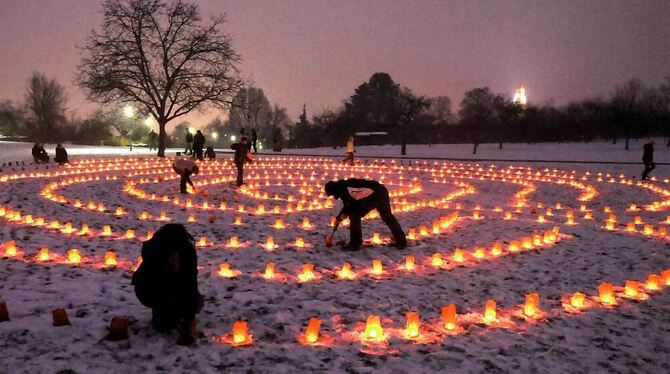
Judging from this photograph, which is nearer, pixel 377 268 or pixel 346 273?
pixel 346 273

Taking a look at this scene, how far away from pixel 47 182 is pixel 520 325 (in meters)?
18.3

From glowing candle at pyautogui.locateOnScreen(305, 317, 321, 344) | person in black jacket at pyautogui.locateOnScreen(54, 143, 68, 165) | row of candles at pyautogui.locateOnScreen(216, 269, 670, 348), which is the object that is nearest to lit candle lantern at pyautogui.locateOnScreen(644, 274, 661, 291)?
row of candles at pyautogui.locateOnScreen(216, 269, 670, 348)

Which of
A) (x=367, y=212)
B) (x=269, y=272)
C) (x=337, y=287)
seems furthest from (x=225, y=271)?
(x=367, y=212)

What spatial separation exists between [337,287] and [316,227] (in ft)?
15.7

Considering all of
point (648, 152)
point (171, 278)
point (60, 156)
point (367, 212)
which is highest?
point (648, 152)

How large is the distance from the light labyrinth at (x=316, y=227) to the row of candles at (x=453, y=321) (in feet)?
0.05

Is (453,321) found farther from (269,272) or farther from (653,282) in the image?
(653,282)

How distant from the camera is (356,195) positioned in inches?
394

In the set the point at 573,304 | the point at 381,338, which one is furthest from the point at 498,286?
the point at 381,338

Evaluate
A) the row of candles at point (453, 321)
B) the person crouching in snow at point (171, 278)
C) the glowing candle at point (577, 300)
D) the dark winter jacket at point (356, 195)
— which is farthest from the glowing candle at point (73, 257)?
the glowing candle at point (577, 300)

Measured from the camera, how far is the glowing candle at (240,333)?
5.64m

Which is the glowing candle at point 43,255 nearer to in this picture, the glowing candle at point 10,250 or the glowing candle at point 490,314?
the glowing candle at point 10,250

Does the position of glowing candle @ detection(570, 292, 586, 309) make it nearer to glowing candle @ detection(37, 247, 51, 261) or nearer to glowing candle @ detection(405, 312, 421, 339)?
glowing candle @ detection(405, 312, 421, 339)

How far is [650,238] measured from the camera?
11805 mm
